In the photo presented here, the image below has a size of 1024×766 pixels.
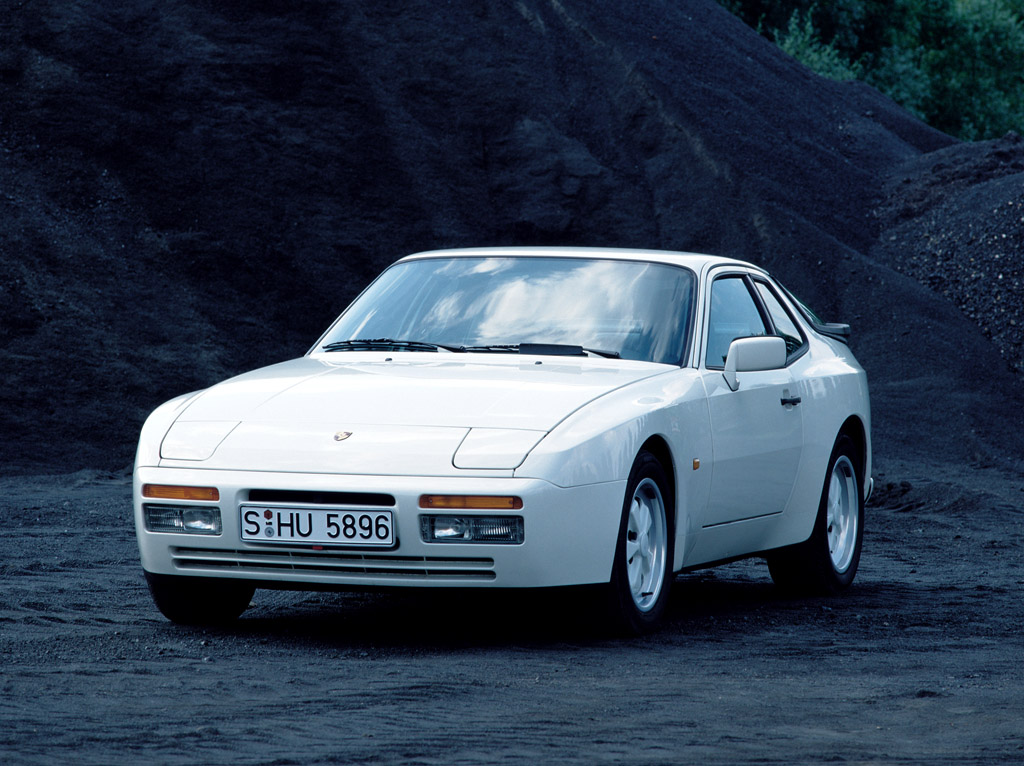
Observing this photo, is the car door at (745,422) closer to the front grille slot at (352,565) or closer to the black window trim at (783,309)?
the black window trim at (783,309)

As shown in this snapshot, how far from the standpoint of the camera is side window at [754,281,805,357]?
8.09m

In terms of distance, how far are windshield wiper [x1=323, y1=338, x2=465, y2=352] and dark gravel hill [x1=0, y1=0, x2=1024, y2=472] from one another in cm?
1022

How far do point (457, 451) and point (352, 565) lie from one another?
22.7 inches

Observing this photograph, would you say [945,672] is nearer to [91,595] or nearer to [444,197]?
[91,595]

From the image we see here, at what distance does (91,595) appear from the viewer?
292 inches

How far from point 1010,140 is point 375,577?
26190 mm

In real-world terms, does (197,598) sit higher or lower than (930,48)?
lower

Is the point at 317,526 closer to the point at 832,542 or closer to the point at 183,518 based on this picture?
the point at 183,518

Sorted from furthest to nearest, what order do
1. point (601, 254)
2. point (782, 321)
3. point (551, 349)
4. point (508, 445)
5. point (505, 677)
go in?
point (782, 321) → point (601, 254) → point (551, 349) → point (508, 445) → point (505, 677)

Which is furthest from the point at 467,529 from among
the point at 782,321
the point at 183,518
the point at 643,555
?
the point at 782,321

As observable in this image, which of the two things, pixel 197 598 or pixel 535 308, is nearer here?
pixel 197 598

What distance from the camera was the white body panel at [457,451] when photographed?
572cm

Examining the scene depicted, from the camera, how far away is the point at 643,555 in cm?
635

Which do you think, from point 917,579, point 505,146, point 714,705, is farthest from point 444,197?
point 714,705
